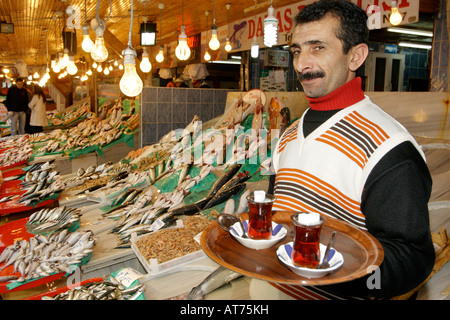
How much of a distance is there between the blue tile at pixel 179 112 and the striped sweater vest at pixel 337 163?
572 centimetres

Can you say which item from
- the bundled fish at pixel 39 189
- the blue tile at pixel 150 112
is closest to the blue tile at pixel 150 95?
the blue tile at pixel 150 112

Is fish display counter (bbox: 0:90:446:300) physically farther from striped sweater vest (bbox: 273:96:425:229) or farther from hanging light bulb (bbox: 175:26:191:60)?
hanging light bulb (bbox: 175:26:191:60)

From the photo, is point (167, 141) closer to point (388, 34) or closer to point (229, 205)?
point (229, 205)

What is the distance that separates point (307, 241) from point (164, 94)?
6251 millimetres

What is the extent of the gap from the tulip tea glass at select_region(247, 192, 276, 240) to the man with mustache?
288mm

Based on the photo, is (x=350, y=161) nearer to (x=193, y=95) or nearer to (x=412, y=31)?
(x=193, y=95)

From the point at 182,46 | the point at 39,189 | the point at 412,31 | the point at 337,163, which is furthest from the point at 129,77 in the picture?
the point at 412,31

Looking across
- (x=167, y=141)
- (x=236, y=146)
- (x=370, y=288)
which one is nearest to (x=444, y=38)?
(x=236, y=146)

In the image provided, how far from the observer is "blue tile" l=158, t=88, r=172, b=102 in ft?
22.8

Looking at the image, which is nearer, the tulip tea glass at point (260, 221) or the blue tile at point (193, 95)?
the tulip tea glass at point (260, 221)

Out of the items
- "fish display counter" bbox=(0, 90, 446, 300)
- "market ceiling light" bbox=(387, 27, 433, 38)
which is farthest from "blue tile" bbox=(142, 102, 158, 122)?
"market ceiling light" bbox=(387, 27, 433, 38)

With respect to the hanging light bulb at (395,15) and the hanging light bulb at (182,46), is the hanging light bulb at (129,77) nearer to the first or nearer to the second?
the hanging light bulb at (182,46)

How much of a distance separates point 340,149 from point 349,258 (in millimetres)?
493

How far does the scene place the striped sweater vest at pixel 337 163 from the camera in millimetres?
1400
